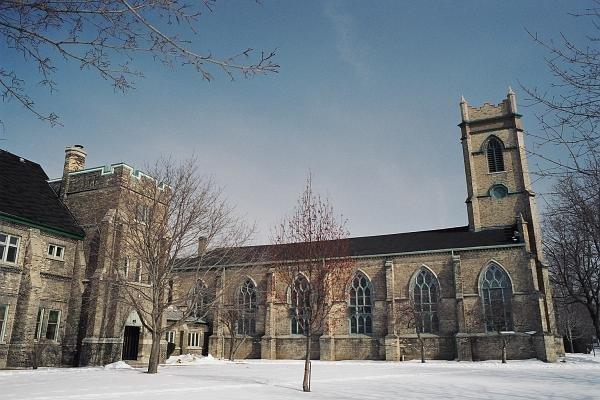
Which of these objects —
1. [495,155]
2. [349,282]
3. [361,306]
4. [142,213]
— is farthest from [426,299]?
[142,213]

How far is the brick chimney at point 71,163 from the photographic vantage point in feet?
93.6

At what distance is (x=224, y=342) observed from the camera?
40.2 meters

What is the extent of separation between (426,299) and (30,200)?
94.8ft

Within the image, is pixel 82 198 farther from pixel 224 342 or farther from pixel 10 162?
pixel 224 342

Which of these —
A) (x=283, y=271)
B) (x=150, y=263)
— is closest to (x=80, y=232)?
(x=150, y=263)

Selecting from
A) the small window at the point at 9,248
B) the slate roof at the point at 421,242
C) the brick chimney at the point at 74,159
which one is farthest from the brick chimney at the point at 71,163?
the slate roof at the point at 421,242

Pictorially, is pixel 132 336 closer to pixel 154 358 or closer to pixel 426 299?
pixel 154 358

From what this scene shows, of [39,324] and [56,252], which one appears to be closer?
[39,324]

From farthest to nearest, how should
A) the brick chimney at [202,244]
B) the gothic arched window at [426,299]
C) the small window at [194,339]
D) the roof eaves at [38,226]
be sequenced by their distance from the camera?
the small window at [194,339]
the gothic arched window at [426,299]
the brick chimney at [202,244]
the roof eaves at [38,226]

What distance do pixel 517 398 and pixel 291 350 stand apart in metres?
28.4

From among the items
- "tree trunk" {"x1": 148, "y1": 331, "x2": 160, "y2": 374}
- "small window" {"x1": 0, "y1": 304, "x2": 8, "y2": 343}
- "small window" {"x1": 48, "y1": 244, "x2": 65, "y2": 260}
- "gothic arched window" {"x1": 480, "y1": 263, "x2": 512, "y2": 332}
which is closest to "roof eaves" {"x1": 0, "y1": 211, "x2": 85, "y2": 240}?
"small window" {"x1": 48, "y1": 244, "x2": 65, "y2": 260}

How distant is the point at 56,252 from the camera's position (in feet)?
81.1

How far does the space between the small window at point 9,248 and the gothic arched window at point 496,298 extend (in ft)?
102

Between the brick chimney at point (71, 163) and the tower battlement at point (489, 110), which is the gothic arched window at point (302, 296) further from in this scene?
the tower battlement at point (489, 110)
